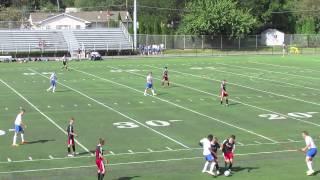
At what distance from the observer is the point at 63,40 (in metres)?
80.2

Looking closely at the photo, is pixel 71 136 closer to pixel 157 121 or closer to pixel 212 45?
pixel 157 121

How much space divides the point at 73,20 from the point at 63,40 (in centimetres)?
3163

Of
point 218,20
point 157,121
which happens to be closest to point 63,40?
point 218,20

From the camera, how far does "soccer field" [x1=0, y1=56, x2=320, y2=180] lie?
20.6m

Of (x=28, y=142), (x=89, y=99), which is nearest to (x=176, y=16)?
(x=89, y=99)

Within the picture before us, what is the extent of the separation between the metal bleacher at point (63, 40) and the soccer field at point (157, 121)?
25281 millimetres

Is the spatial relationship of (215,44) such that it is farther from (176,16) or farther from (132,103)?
(132,103)

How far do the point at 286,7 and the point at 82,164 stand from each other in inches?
3512

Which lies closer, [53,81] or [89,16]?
[53,81]

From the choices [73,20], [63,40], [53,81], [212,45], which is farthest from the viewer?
[73,20]

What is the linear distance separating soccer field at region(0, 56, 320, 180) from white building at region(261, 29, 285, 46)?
45657mm

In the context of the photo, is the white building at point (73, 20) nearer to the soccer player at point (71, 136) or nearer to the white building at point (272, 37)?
the white building at point (272, 37)

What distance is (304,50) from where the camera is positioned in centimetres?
8812

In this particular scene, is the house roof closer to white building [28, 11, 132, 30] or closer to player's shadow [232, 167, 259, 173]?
white building [28, 11, 132, 30]
